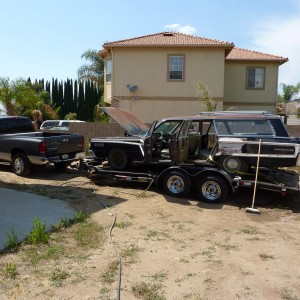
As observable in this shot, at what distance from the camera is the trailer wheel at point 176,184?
870 cm

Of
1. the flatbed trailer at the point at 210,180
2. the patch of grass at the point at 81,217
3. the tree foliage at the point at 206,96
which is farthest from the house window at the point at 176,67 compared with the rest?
the patch of grass at the point at 81,217

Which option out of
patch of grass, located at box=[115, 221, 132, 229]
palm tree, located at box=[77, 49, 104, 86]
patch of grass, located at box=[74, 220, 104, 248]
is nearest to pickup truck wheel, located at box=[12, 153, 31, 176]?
patch of grass, located at box=[74, 220, 104, 248]

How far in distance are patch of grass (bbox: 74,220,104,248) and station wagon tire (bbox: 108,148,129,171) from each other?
10.5ft

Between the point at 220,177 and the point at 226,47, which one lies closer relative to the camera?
the point at 220,177

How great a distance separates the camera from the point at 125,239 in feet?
19.6

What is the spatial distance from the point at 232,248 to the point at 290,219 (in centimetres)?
243

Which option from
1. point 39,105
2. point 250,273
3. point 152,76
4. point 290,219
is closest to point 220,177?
point 290,219

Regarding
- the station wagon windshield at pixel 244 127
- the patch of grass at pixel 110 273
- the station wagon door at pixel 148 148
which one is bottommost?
the patch of grass at pixel 110 273

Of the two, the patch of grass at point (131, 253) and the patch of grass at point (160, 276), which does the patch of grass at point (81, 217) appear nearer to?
the patch of grass at point (131, 253)

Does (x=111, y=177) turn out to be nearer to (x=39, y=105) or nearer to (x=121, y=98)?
(x=121, y=98)

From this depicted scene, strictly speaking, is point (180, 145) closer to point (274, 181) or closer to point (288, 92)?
point (274, 181)

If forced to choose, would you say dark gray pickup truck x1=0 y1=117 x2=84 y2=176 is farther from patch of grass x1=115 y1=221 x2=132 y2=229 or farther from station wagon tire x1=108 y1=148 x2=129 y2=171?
patch of grass x1=115 y1=221 x2=132 y2=229

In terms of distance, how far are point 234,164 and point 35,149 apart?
5.66 metres

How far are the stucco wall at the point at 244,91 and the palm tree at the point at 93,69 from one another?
19.4 metres
